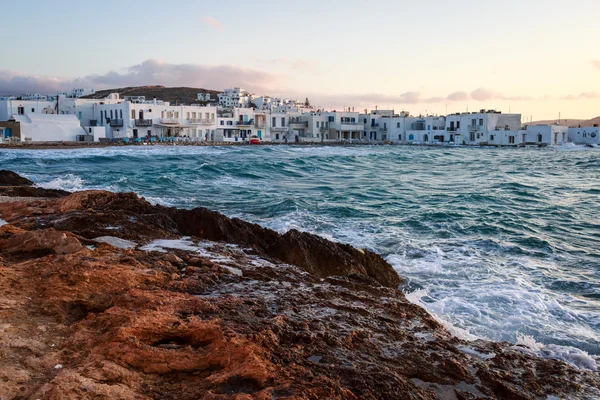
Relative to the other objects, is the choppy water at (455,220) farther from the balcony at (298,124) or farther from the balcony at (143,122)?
the balcony at (298,124)

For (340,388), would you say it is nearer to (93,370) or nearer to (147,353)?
(147,353)

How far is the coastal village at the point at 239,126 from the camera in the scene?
5716 cm

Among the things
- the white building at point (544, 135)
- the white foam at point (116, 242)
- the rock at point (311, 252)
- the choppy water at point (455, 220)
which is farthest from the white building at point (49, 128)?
the white building at point (544, 135)

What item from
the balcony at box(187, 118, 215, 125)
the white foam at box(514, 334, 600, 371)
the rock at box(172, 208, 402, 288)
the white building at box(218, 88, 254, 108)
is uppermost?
the white building at box(218, 88, 254, 108)

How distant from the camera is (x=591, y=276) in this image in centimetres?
945

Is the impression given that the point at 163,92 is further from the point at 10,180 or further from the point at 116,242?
the point at 116,242

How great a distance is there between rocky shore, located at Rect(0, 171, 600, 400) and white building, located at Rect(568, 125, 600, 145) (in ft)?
260

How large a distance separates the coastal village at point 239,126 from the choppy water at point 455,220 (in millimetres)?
24128

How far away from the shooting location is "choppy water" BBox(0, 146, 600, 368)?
7375 millimetres

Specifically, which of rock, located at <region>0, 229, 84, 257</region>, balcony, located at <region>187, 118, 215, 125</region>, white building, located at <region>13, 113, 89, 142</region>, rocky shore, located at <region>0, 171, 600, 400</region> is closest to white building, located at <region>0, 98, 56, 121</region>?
white building, located at <region>13, 113, 89, 142</region>

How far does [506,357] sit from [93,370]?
Answer: 3806 millimetres

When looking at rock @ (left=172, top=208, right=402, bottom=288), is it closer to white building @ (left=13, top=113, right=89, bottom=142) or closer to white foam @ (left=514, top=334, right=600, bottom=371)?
white foam @ (left=514, top=334, right=600, bottom=371)

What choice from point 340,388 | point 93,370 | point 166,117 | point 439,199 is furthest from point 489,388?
point 166,117

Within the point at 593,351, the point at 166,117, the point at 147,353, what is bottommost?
the point at 593,351
